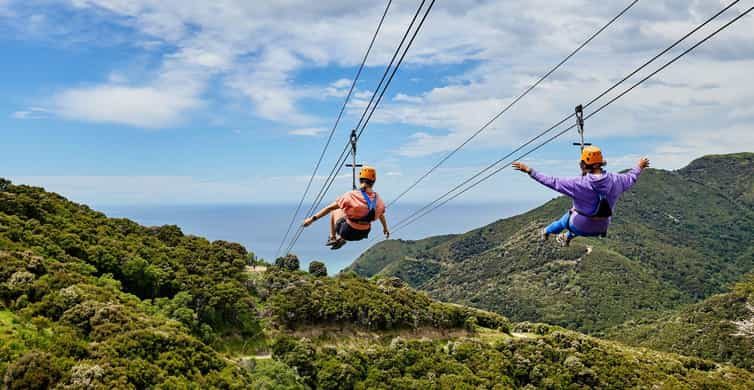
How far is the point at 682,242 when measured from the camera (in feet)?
541

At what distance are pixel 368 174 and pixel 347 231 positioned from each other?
54.5 inches

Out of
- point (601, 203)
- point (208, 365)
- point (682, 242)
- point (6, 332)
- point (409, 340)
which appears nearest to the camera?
point (601, 203)

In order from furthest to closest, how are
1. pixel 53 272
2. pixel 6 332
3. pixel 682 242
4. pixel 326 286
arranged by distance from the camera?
pixel 682 242 < pixel 326 286 < pixel 53 272 < pixel 6 332

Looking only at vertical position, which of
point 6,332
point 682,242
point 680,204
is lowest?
point 6,332

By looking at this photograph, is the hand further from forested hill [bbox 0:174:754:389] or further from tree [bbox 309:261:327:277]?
tree [bbox 309:261:327:277]

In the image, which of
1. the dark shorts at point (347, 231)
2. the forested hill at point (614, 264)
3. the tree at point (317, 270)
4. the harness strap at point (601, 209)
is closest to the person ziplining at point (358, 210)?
the dark shorts at point (347, 231)

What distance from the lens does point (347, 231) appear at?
11641 mm

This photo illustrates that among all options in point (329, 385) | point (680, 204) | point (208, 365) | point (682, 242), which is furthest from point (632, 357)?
point (680, 204)

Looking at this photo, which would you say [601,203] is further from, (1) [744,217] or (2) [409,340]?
(1) [744,217]

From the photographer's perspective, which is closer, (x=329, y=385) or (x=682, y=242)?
(x=329, y=385)

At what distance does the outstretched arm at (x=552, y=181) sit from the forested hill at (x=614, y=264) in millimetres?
116559

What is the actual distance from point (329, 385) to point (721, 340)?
70.3m

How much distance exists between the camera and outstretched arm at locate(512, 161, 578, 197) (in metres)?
8.39

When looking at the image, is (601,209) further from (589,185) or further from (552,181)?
(552,181)
